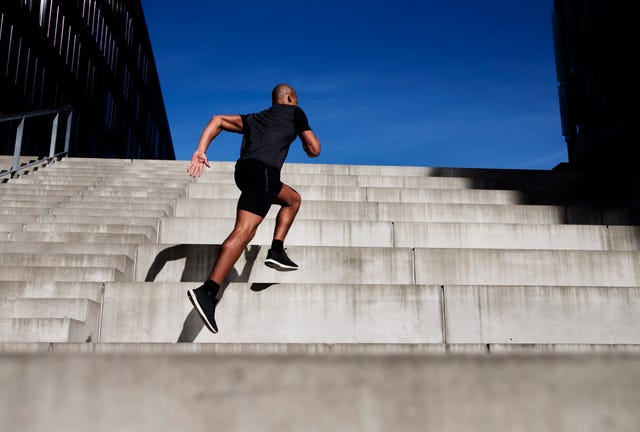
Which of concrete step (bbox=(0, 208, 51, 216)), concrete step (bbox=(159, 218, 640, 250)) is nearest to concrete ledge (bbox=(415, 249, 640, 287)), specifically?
concrete step (bbox=(159, 218, 640, 250))

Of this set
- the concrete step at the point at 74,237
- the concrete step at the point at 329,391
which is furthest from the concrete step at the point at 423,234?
the concrete step at the point at 329,391

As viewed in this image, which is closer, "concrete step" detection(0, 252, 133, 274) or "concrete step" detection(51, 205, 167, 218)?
"concrete step" detection(0, 252, 133, 274)

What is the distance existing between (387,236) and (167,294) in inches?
98.1

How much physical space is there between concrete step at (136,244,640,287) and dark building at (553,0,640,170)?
8.49m

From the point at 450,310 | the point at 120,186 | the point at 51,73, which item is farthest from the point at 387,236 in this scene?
the point at 51,73

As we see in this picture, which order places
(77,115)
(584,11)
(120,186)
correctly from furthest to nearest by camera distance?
(77,115) → (584,11) → (120,186)

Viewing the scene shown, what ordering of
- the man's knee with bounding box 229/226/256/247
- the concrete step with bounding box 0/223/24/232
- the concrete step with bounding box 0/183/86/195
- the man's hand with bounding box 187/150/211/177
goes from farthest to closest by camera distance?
1. the concrete step with bounding box 0/183/86/195
2. the concrete step with bounding box 0/223/24/232
3. the man's hand with bounding box 187/150/211/177
4. the man's knee with bounding box 229/226/256/247

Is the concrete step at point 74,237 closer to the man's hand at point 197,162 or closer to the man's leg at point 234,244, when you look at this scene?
the man's hand at point 197,162

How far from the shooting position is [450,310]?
441 centimetres

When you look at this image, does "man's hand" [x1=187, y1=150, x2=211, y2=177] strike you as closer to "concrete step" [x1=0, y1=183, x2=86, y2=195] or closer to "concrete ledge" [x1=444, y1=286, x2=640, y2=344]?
"concrete ledge" [x1=444, y1=286, x2=640, y2=344]

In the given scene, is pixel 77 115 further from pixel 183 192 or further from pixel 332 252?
pixel 332 252

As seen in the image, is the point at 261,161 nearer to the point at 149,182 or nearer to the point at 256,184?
the point at 256,184

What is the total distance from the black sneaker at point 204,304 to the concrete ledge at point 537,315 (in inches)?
69.1

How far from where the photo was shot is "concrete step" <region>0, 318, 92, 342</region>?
150 inches
